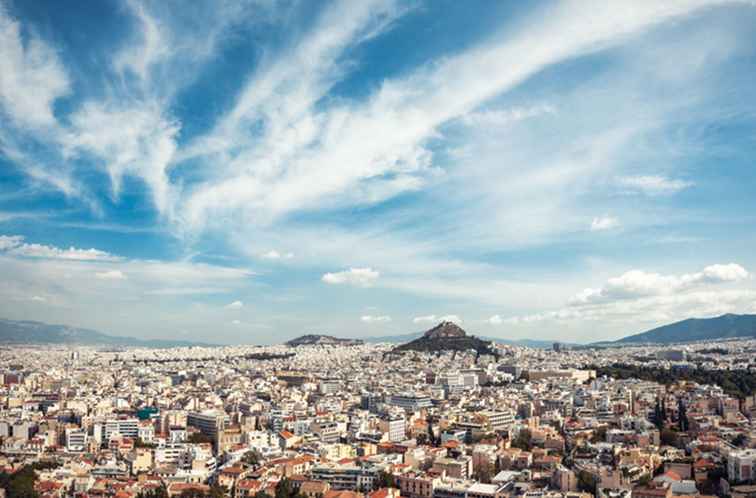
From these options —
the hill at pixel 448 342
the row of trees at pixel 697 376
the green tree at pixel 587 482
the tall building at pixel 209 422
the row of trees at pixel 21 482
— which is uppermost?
the hill at pixel 448 342

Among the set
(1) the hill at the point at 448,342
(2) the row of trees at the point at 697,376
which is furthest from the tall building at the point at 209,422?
(1) the hill at the point at 448,342

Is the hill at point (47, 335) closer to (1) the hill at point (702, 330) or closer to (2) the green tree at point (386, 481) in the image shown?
(2) the green tree at point (386, 481)

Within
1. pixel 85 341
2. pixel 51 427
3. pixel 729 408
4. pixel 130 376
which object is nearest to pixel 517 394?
pixel 729 408

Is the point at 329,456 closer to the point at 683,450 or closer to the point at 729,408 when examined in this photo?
the point at 683,450

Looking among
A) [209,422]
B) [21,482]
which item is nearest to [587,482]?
[21,482]

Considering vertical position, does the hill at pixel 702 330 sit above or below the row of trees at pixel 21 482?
above

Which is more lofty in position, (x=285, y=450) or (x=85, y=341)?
(x=85, y=341)

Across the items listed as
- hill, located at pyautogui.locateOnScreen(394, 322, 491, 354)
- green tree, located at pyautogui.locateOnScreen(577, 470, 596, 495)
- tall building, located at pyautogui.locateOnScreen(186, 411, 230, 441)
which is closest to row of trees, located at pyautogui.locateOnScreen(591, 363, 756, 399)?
green tree, located at pyautogui.locateOnScreen(577, 470, 596, 495)
